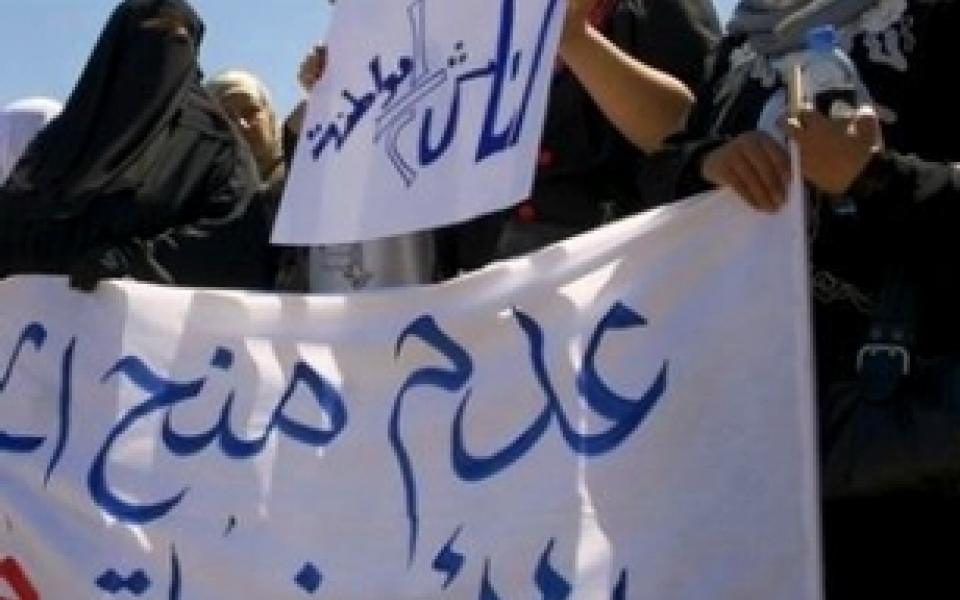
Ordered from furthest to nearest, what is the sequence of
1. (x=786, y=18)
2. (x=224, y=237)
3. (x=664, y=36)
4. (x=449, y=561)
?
(x=224, y=237) → (x=664, y=36) → (x=449, y=561) → (x=786, y=18)

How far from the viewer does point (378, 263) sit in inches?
121

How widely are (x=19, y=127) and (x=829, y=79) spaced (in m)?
2.86

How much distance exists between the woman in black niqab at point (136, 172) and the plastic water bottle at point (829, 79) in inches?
60.5

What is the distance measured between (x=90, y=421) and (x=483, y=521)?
866 millimetres

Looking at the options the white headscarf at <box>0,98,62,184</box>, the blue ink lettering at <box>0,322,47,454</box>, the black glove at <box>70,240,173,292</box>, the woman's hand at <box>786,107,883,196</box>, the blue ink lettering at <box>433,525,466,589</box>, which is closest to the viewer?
the woman's hand at <box>786,107,883,196</box>

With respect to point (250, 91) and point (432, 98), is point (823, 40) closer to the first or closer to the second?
point (432, 98)

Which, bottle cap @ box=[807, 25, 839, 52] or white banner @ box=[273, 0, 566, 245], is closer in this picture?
bottle cap @ box=[807, 25, 839, 52]

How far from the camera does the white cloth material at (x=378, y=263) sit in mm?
3086

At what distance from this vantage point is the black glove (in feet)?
10.5

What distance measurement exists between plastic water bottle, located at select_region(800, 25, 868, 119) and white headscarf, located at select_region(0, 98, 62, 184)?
2.72 metres

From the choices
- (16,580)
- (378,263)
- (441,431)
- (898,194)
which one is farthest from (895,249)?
(16,580)

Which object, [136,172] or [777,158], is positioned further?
[136,172]

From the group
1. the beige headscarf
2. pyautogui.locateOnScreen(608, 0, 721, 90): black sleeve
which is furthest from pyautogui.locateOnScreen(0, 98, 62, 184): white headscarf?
pyautogui.locateOnScreen(608, 0, 721, 90): black sleeve

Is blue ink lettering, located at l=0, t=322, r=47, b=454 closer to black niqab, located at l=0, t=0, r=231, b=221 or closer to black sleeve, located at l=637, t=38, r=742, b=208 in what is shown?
black niqab, located at l=0, t=0, r=231, b=221
